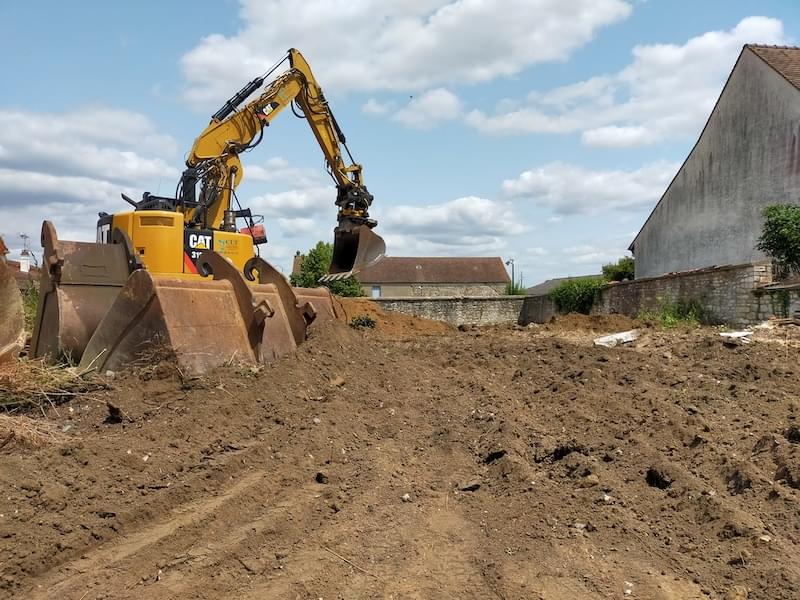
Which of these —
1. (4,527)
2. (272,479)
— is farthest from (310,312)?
(4,527)

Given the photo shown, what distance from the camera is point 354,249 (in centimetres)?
1442

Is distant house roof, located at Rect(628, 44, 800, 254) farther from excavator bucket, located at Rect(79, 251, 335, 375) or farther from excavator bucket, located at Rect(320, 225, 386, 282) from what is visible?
excavator bucket, located at Rect(79, 251, 335, 375)

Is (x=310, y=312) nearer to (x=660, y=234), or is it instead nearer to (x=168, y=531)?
(x=168, y=531)

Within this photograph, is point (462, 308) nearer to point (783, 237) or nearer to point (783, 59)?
point (783, 237)

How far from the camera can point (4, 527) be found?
338 cm

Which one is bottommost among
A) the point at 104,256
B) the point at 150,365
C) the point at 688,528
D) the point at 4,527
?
the point at 688,528

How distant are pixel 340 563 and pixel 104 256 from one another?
16.0 feet

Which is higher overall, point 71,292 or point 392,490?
point 71,292

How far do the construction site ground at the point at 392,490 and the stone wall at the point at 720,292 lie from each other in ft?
31.4

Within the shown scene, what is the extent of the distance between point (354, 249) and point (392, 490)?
1040 cm

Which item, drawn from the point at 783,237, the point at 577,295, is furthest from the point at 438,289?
the point at 783,237

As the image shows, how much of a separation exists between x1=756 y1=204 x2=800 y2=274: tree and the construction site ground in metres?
11.1

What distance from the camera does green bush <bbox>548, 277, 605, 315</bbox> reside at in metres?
24.9

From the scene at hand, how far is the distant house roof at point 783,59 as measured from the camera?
21.8m
